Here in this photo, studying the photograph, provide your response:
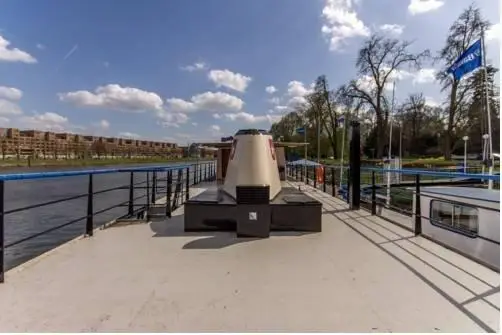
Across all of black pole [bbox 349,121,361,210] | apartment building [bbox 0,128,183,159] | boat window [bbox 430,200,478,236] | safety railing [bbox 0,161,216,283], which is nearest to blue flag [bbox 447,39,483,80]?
black pole [bbox 349,121,361,210]

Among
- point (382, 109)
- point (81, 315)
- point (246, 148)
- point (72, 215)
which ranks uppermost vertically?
point (382, 109)

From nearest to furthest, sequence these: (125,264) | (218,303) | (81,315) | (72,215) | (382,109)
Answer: (81,315) < (218,303) < (125,264) < (72,215) < (382,109)

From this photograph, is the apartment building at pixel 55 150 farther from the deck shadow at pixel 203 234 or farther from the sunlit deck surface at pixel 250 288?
the sunlit deck surface at pixel 250 288

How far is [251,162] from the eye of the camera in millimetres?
5613

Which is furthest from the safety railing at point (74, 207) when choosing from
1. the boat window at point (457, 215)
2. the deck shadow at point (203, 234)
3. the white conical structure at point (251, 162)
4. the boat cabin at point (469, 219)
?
the boat window at point (457, 215)

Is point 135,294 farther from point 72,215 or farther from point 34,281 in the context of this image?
point 72,215

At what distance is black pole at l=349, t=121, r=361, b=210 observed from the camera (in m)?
7.94

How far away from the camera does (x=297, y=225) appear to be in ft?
18.0

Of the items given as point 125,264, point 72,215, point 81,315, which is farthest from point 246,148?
point 72,215

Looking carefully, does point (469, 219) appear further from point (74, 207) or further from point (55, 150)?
point (55, 150)

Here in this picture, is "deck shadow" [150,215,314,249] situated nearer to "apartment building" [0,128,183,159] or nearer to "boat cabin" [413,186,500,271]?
"boat cabin" [413,186,500,271]

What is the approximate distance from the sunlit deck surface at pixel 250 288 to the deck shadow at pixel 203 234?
0.05 meters

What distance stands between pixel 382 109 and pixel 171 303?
29913 millimetres

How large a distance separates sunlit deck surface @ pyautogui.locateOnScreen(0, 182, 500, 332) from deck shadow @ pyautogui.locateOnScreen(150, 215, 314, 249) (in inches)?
1.9
